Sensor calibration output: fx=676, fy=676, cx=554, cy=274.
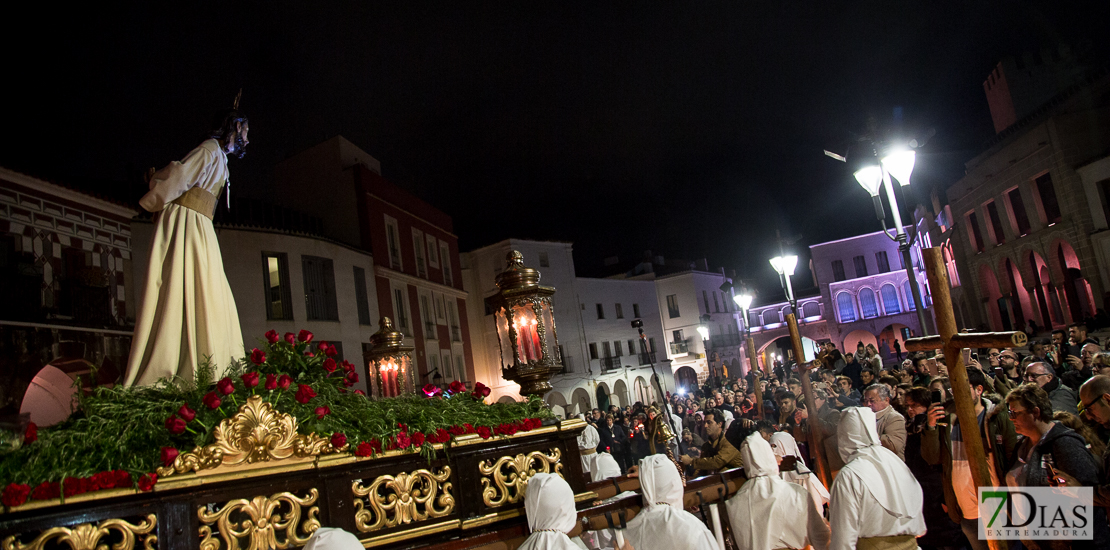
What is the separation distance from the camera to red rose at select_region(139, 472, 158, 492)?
9.66 feet

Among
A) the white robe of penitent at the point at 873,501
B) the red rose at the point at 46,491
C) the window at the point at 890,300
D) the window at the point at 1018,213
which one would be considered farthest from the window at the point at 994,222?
the red rose at the point at 46,491

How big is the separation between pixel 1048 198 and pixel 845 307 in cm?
3084

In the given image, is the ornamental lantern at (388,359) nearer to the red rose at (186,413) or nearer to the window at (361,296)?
the red rose at (186,413)

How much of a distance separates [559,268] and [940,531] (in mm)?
33050

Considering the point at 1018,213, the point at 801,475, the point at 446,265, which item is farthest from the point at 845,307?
the point at 801,475

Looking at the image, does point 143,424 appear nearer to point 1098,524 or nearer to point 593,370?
point 1098,524

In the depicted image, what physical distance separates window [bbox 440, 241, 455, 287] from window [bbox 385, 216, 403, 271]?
4141 mm

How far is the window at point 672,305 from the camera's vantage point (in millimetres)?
50178

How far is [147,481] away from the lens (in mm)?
2957

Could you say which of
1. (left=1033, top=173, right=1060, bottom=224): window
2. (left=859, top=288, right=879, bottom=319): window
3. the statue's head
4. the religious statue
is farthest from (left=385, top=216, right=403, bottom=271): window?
(left=859, top=288, right=879, bottom=319): window

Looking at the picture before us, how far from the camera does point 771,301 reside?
61094 millimetres

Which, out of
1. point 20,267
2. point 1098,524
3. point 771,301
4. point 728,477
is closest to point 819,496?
point 728,477

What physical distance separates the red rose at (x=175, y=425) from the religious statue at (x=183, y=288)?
661 millimetres

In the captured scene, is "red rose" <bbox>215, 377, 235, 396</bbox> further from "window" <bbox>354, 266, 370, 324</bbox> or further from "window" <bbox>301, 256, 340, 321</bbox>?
"window" <bbox>354, 266, 370, 324</bbox>
